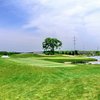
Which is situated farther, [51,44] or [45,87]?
[51,44]

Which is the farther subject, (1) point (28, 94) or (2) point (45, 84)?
(2) point (45, 84)

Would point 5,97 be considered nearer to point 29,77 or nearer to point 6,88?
point 6,88

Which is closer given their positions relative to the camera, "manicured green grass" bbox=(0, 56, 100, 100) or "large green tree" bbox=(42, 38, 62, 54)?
"manicured green grass" bbox=(0, 56, 100, 100)

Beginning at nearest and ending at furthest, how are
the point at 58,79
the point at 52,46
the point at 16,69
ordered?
the point at 58,79 < the point at 16,69 < the point at 52,46

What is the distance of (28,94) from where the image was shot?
15586mm

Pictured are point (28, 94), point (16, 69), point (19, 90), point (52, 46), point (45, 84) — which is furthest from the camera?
point (52, 46)

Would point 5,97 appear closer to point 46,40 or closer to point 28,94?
point 28,94

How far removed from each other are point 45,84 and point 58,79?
1.67 metres

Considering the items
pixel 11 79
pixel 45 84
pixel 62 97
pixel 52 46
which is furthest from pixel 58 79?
pixel 52 46

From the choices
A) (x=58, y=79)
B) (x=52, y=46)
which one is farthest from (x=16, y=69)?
(x=52, y=46)

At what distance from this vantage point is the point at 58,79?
1927 centimetres

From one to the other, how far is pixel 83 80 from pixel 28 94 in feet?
12.9

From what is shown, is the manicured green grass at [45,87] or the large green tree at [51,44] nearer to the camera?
the manicured green grass at [45,87]

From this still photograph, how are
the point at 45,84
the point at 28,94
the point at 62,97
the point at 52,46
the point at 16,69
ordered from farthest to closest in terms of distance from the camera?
the point at 52,46 → the point at 16,69 → the point at 45,84 → the point at 28,94 → the point at 62,97
